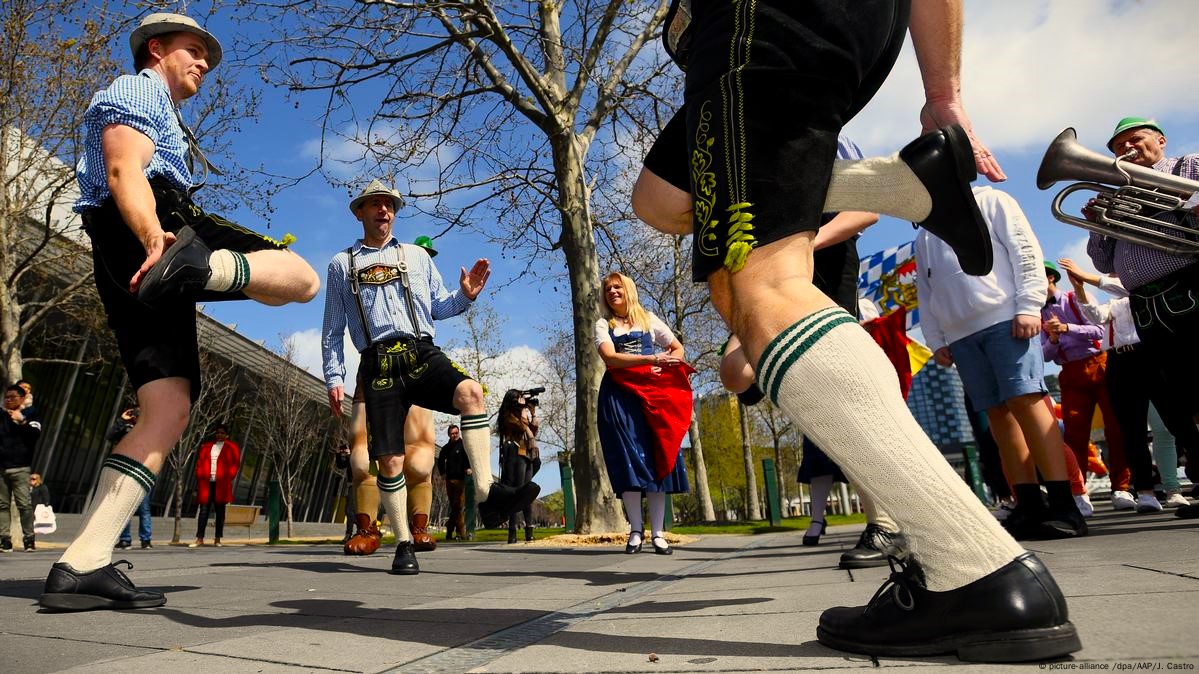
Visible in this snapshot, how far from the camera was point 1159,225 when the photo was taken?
4500 mm

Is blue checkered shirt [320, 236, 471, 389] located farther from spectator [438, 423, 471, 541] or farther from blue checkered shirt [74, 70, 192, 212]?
spectator [438, 423, 471, 541]

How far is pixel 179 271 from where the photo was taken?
2711 mm

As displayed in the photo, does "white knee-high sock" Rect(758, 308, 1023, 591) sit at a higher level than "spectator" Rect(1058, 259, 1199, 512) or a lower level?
lower

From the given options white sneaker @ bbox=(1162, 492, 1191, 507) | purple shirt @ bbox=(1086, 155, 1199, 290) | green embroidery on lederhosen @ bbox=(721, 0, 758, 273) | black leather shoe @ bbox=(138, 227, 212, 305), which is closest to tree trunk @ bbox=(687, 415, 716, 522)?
white sneaker @ bbox=(1162, 492, 1191, 507)

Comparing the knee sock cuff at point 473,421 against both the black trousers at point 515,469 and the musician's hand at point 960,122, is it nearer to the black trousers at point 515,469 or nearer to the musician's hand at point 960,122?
the musician's hand at point 960,122

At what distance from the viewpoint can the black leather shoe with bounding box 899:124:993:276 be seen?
1747 mm

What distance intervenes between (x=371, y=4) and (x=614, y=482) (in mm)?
8446

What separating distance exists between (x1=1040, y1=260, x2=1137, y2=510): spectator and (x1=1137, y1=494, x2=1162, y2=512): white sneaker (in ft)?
3.27

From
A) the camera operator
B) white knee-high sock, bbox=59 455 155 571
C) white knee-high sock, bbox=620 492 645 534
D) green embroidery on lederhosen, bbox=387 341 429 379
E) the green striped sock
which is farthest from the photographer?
the camera operator

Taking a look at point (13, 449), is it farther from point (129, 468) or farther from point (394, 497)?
point (129, 468)

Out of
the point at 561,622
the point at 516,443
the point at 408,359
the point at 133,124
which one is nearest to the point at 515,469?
the point at 516,443

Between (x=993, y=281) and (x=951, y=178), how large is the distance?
3.34 metres

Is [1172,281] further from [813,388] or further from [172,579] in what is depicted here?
[172,579]

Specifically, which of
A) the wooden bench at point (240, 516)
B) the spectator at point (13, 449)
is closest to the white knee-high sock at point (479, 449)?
the spectator at point (13, 449)
